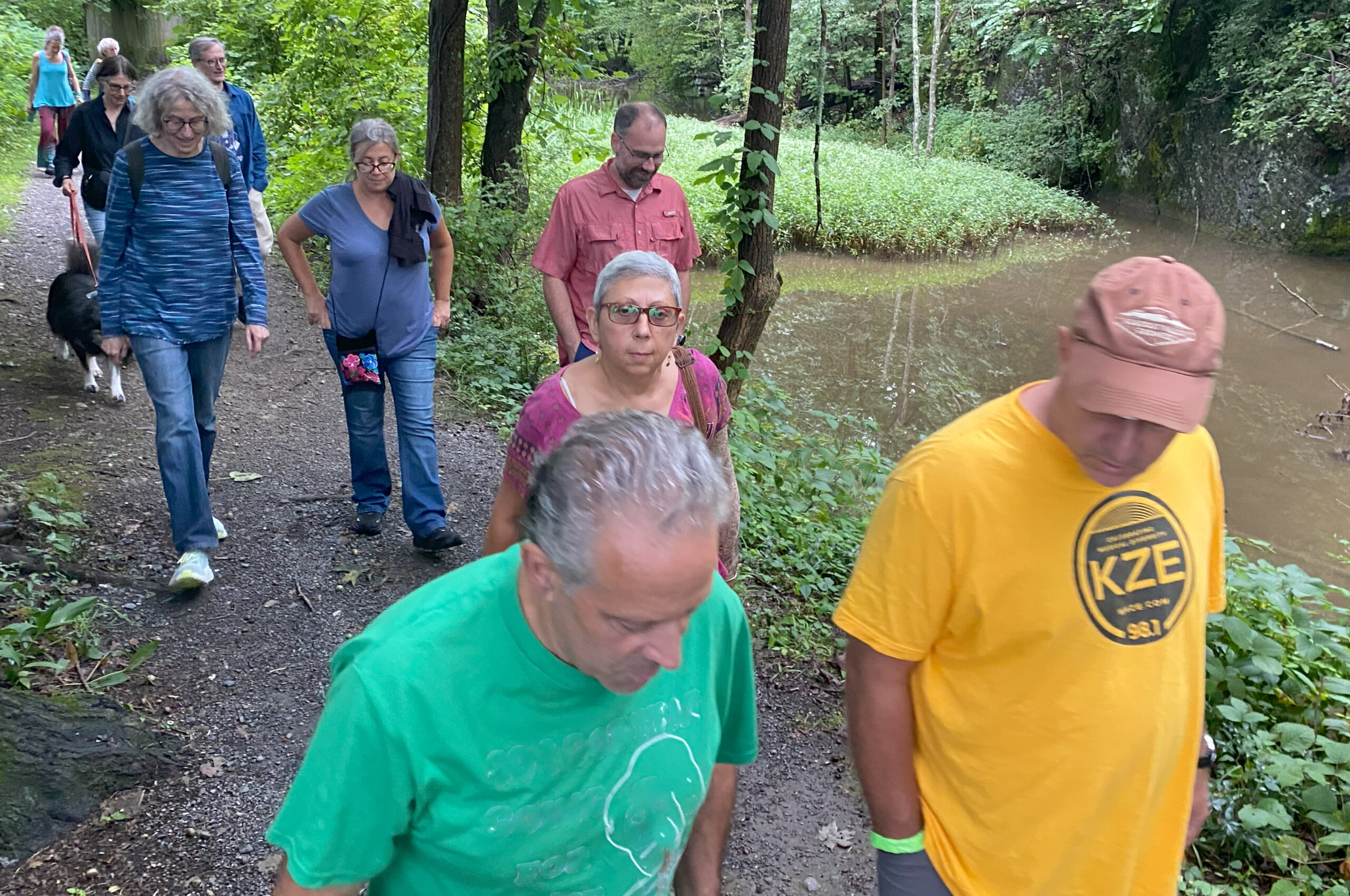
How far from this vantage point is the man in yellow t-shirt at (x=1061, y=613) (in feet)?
5.34

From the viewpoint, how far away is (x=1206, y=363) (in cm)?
160

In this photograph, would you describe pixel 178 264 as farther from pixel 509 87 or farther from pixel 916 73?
pixel 916 73

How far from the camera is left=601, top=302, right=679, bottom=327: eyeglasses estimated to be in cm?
284

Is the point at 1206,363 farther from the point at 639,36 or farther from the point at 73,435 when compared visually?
the point at 639,36

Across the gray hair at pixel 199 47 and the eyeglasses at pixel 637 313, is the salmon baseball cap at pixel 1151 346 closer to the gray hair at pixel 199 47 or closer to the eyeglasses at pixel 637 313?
the eyeglasses at pixel 637 313

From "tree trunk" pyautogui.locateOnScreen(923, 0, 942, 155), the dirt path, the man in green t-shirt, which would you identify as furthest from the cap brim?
"tree trunk" pyautogui.locateOnScreen(923, 0, 942, 155)

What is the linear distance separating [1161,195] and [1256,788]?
74.9 feet

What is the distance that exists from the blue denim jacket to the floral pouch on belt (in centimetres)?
277

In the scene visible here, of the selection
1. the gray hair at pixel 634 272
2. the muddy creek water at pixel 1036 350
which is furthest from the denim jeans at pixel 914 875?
the muddy creek water at pixel 1036 350

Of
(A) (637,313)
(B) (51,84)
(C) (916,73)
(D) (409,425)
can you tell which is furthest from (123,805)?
(C) (916,73)

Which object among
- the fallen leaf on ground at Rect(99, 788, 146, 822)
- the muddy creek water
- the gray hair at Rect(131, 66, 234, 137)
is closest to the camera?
the fallen leaf on ground at Rect(99, 788, 146, 822)

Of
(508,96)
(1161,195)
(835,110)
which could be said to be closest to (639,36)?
(835,110)

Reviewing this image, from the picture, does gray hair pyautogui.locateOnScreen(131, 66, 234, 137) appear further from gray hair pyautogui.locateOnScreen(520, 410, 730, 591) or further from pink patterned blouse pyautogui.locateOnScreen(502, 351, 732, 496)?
gray hair pyautogui.locateOnScreen(520, 410, 730, 591)

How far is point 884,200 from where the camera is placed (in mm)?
19062
